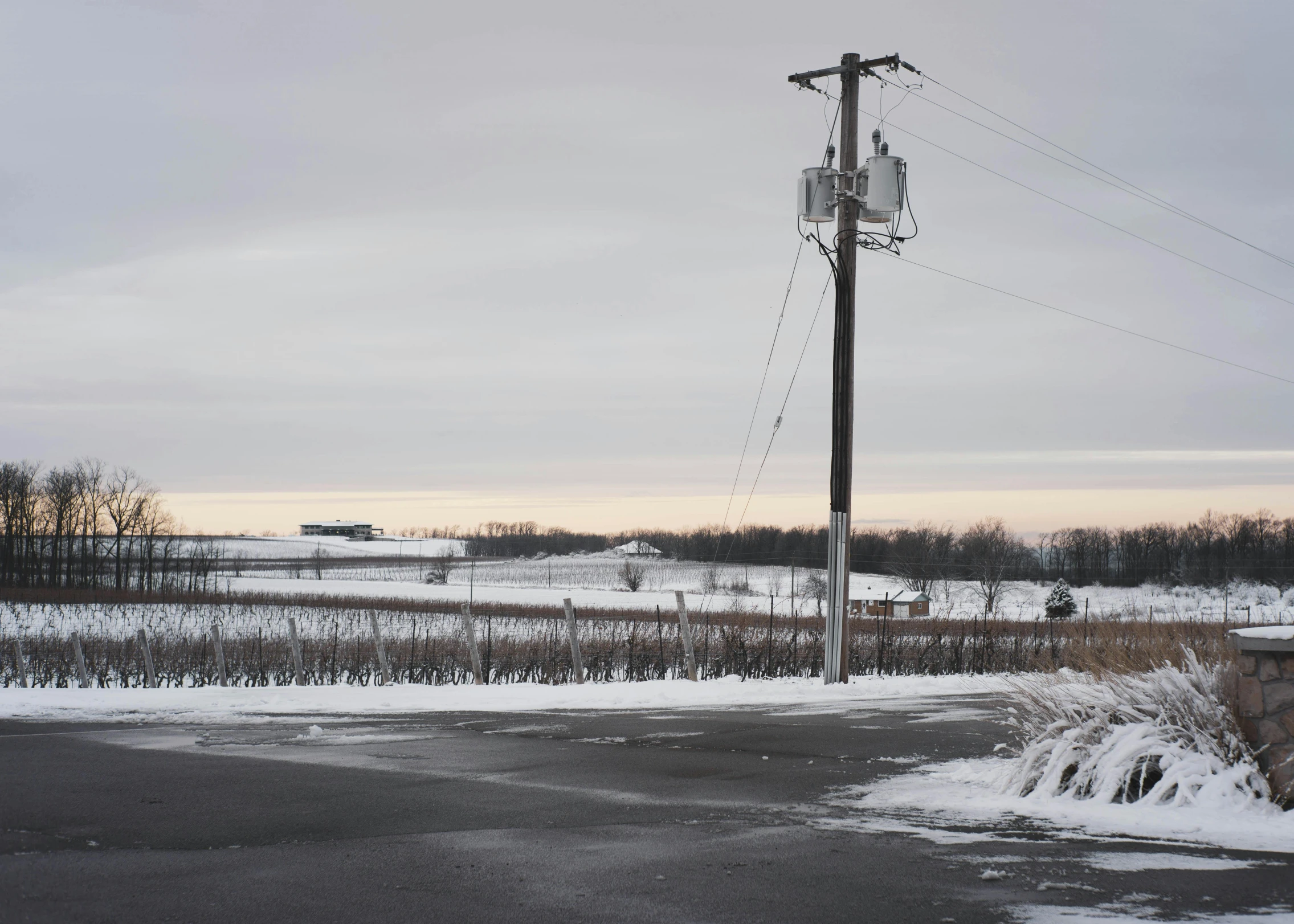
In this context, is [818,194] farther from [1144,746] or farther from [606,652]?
[606,652]

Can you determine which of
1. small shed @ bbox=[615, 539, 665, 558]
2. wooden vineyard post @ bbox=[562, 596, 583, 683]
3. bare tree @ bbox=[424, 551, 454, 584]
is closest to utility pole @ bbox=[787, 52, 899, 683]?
wooden vineyard post @ bbox=[562, 596, 583, 683]

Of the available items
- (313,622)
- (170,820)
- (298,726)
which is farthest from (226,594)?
(170,820)

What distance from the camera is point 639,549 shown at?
143125 millimetres

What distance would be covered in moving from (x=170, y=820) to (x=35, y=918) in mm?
2295

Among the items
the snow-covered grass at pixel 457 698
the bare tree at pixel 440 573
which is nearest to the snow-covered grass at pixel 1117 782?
the snow-covered grass at pixel 457 698

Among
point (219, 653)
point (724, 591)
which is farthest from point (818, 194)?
point (724, 591)

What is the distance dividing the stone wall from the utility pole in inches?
392

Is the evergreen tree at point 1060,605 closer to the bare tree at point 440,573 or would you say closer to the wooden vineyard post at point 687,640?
the wooden vineyard post at point 687,640

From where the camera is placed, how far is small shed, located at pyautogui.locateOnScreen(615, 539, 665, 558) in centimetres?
13525

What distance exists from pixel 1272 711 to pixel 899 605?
6371cm

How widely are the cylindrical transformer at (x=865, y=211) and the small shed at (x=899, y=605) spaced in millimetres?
48410

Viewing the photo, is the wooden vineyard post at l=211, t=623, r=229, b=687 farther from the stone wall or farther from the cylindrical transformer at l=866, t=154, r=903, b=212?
the stone wall

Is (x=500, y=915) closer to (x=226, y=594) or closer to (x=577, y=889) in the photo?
(x=577, y=889)

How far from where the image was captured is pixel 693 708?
14.4 meters
